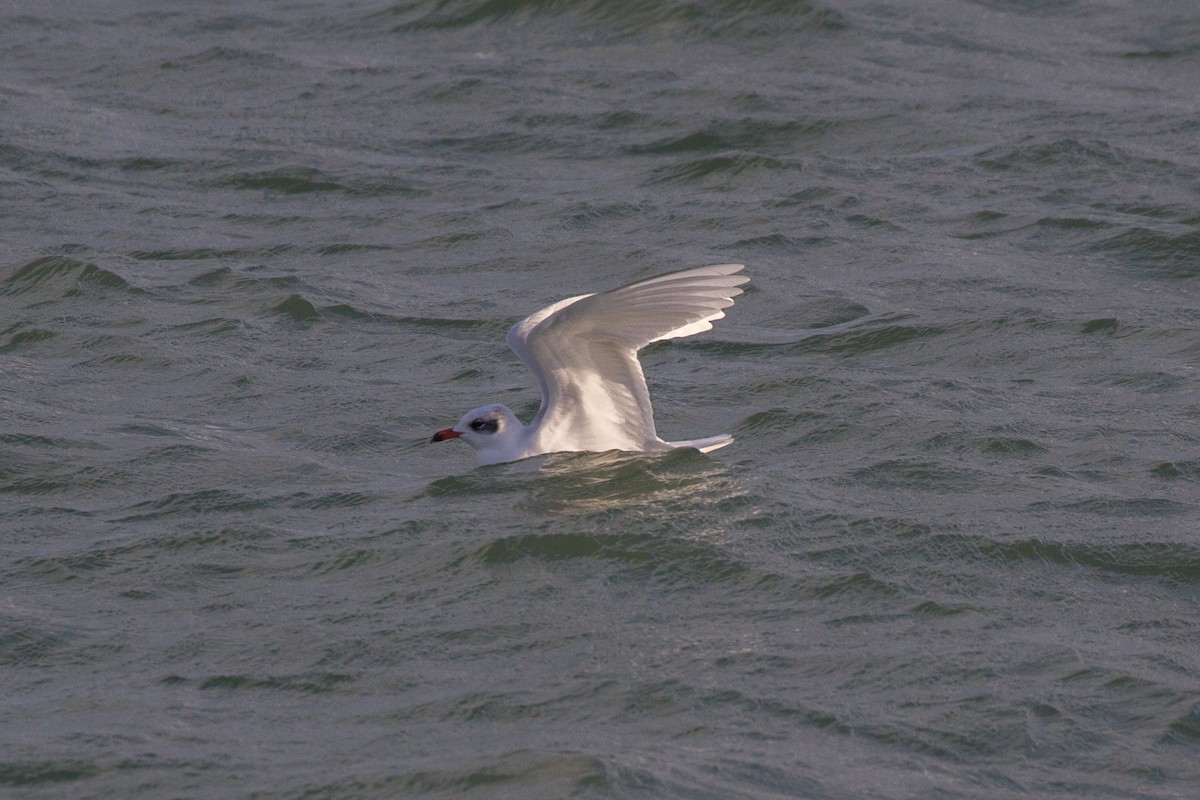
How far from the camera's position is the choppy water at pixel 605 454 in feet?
20.6

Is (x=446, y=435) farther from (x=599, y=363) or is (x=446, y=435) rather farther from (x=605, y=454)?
(x=599, y=363)

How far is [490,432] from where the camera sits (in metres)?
8.73

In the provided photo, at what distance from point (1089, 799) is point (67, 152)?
425 inches

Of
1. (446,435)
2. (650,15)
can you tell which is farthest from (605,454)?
(650,15)

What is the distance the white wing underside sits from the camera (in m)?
8.00

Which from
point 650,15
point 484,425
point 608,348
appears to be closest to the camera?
point 608,348

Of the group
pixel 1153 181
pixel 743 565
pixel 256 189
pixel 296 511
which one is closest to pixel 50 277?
pixel 256 189

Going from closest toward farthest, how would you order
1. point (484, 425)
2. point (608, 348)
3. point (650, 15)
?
point (608, 348) → point (484, 425) → point (650, 15)

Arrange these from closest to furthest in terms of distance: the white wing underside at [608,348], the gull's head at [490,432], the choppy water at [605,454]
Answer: the choppy water at [605,454]
the white wing underside at [608,348]
the gull's head at [490,432]

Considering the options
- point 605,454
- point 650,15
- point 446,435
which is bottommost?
point 605,454

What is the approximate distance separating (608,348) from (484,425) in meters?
0.75

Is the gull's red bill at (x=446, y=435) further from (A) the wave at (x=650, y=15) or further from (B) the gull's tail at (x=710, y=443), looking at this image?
(A) the wave at (x=650, y=15)

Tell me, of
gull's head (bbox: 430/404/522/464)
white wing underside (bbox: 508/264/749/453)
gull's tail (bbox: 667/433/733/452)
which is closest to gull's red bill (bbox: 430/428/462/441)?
gull's head (bbox: 430/404/522/464)

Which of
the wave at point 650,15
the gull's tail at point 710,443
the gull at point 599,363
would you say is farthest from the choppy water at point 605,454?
the gull's tail at point 710,443
